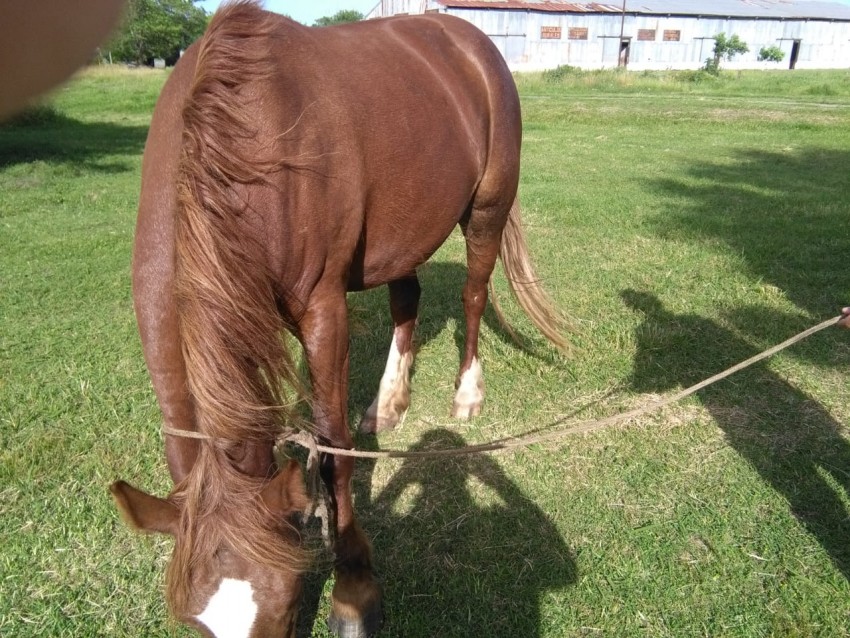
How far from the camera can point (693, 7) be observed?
130 ft

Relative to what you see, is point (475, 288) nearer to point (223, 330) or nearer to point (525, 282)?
point (525, 282)

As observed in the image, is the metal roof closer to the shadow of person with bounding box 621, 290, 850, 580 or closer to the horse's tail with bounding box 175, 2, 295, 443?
the shadow of person with bounding box 621, 290, 850, 580

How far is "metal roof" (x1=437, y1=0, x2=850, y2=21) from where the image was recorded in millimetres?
31812

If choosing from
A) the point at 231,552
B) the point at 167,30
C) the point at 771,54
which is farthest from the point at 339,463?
the point at 771,54

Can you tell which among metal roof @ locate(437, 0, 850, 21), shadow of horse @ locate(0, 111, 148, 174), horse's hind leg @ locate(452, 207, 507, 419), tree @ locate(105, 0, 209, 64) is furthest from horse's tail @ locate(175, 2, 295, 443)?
tree @ locate(105, 0, 209, 64)

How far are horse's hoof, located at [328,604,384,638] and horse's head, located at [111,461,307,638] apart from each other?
64 cm

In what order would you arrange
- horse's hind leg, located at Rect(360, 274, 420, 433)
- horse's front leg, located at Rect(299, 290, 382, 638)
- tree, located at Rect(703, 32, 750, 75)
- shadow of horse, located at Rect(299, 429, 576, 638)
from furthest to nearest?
tree, located at Rect(703, 32, 750, 75)
horse's hind leg, located at Rect(360, 274, 420, 433)
shadow of horse, located at Rect(299, 429, 576, 638)
horse's front leg, located at Rect(299, 290, 382, 638)

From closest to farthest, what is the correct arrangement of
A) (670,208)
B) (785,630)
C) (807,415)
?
(785,630) < (807,415) < (670,208)

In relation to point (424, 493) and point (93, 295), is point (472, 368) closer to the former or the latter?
point (424, 493)

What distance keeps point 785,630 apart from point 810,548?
435 mm

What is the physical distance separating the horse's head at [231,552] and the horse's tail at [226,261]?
0.14m

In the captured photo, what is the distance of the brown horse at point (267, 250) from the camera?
1.33 meters

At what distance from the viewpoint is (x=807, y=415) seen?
3.03 m

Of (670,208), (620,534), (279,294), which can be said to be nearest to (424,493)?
(620,534)
